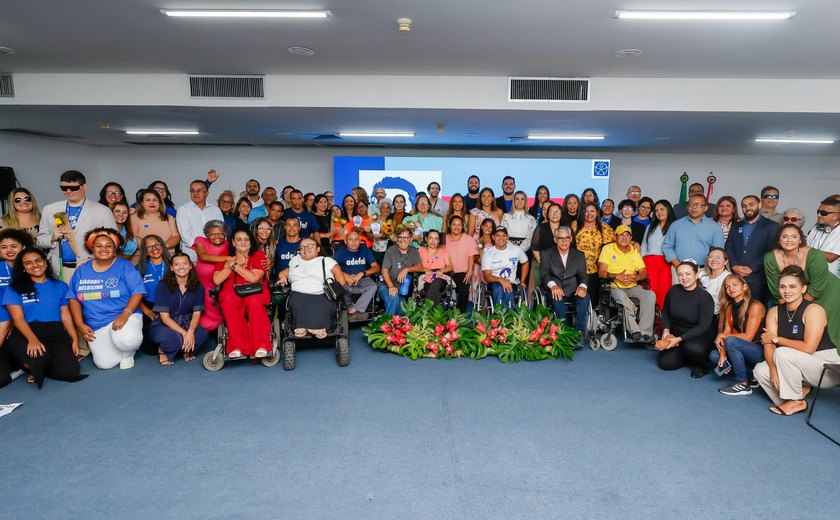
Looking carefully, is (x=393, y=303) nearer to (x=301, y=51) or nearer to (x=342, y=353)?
(x=342, y=353)

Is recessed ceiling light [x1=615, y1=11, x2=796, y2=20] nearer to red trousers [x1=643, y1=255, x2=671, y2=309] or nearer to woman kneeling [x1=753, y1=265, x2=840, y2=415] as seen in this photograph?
woman kneeling [x1=753, y1=265, x2=840, y2=415]

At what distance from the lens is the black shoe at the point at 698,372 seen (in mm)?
3848

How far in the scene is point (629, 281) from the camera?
179 inches

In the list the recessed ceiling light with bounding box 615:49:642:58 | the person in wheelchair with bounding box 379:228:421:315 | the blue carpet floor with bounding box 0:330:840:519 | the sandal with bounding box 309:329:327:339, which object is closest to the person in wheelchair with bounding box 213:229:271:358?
the blue carpet floor with bounding box 0:330:840:519

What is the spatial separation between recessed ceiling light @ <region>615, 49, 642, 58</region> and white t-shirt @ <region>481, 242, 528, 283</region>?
82.1 inches

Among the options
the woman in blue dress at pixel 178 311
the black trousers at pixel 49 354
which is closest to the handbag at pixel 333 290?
the woman in blue dress at pixel 178 311

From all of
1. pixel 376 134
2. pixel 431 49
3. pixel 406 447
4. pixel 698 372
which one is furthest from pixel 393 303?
pixel 376 134

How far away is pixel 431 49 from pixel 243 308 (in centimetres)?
285

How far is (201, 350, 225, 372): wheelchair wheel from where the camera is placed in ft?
12.8

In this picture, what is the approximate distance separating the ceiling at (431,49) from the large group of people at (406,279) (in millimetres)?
1272

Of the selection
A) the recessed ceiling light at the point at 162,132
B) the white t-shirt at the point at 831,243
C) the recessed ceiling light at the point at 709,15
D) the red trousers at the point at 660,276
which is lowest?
the red trousers at the point at 660,276

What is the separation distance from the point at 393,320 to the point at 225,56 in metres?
3.06

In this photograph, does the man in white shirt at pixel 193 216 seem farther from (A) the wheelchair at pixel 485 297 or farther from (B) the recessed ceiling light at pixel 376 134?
(B) the recessed ceiling light at pixel 376 134

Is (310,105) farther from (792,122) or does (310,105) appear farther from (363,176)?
(792,122)
